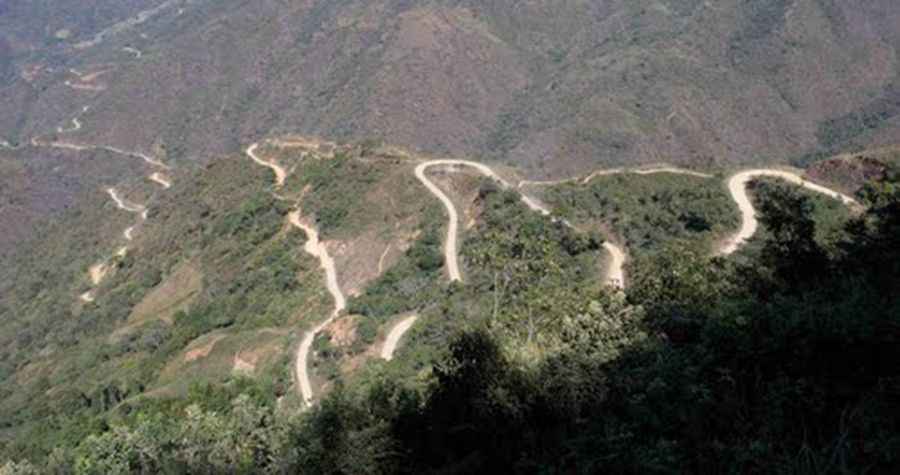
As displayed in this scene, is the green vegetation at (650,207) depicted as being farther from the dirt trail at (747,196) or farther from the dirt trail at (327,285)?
the dirt trail at (327,285)

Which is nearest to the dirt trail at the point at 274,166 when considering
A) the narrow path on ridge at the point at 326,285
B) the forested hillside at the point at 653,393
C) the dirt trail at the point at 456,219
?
the narrow path on ridge at the point at 326,285

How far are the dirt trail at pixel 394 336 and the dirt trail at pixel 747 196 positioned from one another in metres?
21.6

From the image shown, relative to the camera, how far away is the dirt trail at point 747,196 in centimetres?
5294

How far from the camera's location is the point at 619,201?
6297 cm

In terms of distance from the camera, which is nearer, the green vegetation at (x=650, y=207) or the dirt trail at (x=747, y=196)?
the dirt trail at (x=747, y=196)

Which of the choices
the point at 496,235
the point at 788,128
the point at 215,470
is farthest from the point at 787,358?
the point at 788,128

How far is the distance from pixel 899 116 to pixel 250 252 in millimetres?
149179

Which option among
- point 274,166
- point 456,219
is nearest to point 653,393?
point 456,219

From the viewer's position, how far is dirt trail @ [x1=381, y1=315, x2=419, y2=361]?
49.7 meters

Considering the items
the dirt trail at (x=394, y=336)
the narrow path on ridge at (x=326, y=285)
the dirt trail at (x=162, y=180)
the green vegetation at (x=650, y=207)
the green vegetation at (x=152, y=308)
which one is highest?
the green vegetation at (x=650, y=207)

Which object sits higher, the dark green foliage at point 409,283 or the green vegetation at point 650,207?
the green vegetation at point 650,207

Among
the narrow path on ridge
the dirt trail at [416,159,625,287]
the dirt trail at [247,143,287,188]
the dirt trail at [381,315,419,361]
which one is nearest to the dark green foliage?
the dirt trail at [416,159,625,287]

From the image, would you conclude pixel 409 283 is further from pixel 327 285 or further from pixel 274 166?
pixel 274 166

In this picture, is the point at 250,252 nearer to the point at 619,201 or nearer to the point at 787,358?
the point at 619,201
